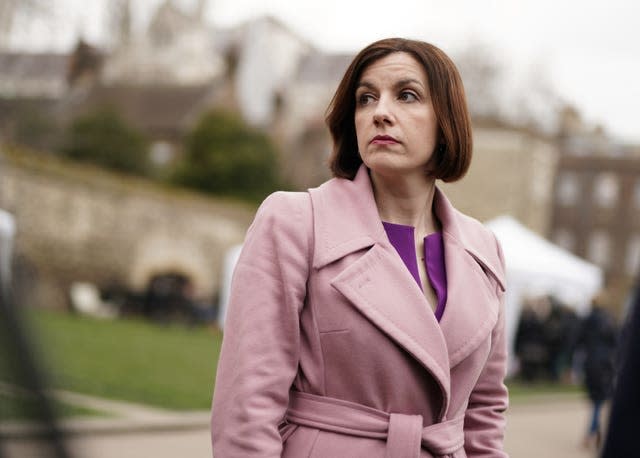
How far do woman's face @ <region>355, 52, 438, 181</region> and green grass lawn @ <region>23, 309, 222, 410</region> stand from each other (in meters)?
6.10

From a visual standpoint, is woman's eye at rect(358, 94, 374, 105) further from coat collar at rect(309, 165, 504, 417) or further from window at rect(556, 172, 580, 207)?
window at rect(556, 172, 580, 207)

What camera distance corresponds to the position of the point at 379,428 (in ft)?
6.47

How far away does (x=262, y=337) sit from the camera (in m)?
1.92

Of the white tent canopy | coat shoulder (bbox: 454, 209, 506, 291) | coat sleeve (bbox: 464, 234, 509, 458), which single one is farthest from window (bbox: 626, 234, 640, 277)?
coat sleeve (bbox: 464, 234, 509, 458)

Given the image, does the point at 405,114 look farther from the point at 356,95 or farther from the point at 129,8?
the point at 129,8

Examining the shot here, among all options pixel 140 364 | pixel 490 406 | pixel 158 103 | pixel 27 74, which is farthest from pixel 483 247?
pixel 158 103

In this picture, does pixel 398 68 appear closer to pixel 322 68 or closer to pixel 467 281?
pixel 467 281

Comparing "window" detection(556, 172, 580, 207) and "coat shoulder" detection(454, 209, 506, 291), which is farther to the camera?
"window" detection(556, 172, 580, 207)

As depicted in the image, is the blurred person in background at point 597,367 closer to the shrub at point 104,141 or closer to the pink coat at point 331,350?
the pink coat at point 331,350

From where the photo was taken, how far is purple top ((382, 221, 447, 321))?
2.16 metres

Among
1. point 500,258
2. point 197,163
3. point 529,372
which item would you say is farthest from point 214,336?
point 500,258

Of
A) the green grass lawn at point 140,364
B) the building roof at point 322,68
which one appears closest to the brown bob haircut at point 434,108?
the green grass lawn at point 140,364

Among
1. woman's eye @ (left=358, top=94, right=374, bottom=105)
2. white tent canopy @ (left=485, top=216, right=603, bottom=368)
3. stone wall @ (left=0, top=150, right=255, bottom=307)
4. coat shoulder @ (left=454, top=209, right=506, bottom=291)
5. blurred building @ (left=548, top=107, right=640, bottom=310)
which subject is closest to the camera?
woman's eye @ (left=358, top=94, right=374, bottom=105)

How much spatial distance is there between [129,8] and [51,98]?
75.4 ft
